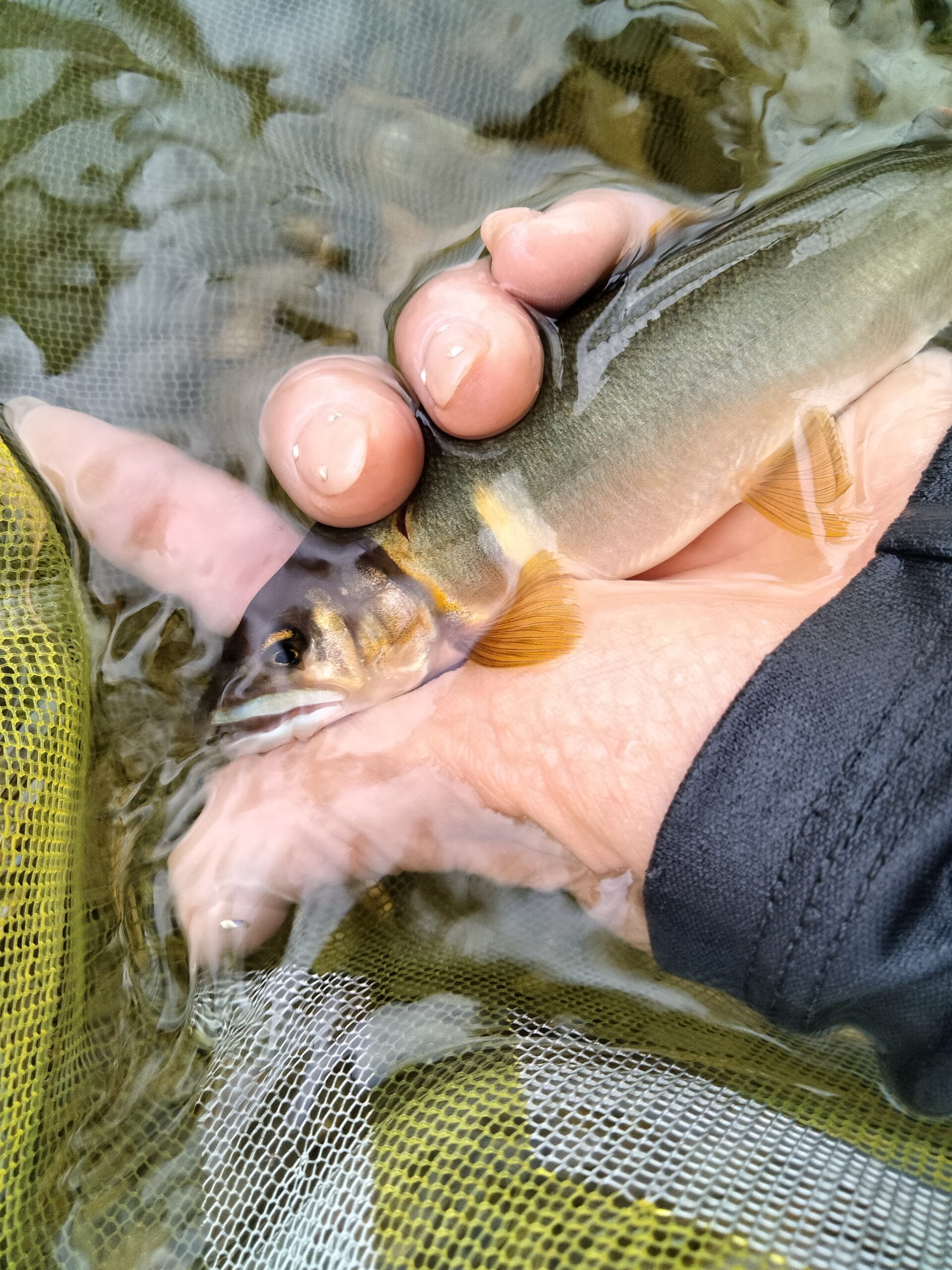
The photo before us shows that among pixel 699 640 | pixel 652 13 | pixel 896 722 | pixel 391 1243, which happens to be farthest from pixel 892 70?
pixel 391 1243

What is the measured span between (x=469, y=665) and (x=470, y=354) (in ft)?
2.57

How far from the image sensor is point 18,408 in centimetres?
211

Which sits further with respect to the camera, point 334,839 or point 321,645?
point 321,645

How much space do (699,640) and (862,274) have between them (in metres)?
1.13

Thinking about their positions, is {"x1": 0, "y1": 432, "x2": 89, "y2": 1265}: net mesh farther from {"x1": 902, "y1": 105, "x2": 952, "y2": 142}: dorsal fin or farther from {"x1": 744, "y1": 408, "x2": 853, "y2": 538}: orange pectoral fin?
{"x1": 902, "y1": 105, "x2": 952, "y2": 142}: dorsal fin

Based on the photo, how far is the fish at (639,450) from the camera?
6.79ft

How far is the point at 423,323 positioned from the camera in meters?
2.02

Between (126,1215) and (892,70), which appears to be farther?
(892,70)

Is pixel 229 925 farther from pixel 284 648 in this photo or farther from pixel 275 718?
pixel 284 648

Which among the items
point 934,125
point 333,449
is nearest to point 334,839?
point 333,449

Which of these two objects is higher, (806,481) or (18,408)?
(806,481)

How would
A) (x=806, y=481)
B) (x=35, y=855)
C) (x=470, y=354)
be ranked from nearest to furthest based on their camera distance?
(x=35, y=855), (x=470, y=354), (x=806, y=481)

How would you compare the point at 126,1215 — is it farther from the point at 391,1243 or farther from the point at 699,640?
the point at 699,640

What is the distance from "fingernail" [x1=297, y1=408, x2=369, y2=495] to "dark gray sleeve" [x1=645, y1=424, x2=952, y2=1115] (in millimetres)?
1028
